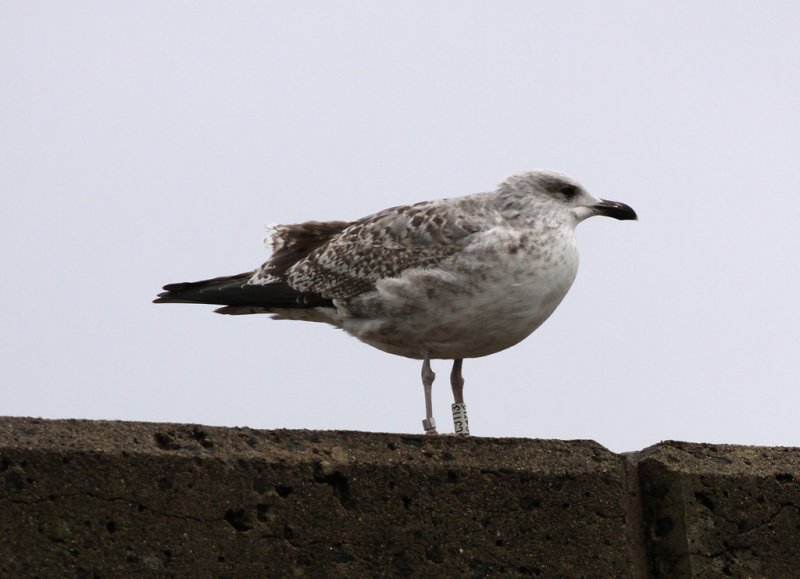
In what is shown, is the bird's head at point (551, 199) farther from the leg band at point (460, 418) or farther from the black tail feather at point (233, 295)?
the black tail feather at point (233, 295)

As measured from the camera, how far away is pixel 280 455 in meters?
5.22

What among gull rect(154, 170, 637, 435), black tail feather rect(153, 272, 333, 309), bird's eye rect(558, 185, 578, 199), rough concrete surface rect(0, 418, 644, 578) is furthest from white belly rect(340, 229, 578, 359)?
rough concrete surface rect(0, 418, 644, 578)

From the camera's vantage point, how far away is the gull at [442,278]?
6.61 metres

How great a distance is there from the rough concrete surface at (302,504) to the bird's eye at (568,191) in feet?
5.77

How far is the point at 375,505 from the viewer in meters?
5.29

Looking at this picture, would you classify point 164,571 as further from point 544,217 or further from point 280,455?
point 544,217

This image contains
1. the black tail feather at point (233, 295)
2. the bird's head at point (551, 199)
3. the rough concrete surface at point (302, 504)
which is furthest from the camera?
the black tail feather at point (233, 295)

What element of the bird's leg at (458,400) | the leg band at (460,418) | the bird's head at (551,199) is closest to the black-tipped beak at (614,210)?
the bird's head at (551,199)

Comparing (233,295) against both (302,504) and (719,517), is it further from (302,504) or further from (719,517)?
(719,517)

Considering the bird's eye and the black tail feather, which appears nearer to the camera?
the bird's eye

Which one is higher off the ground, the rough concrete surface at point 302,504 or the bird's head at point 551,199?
the bird's head at point 551,199

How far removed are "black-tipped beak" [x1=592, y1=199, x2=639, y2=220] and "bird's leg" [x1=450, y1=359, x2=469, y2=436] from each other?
1.03m

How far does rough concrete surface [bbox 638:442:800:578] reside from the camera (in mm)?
5762

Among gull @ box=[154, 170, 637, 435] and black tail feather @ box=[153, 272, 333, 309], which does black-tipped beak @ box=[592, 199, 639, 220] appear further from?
black tail feather @ box=[153, 272, 333, 309]
